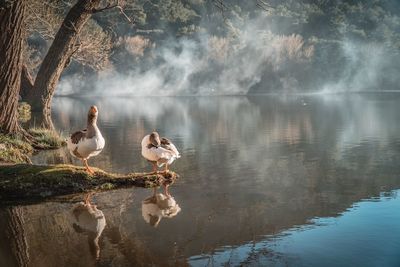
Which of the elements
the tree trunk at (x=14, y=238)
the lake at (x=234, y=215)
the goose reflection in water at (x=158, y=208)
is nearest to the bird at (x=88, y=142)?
the lake at (x=234, y=215)

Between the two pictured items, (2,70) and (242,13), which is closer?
(2,70)

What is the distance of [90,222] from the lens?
7098mm

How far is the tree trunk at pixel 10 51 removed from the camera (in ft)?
33.8

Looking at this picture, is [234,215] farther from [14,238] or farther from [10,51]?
[10,51]

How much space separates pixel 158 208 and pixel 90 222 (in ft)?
3.41

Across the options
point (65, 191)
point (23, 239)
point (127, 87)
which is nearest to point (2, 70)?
point (65, 191)

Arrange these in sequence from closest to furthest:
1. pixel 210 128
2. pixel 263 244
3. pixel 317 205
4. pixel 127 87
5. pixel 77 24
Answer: pixel 263 244 < pixel 317 205 < pixel 77 24 < pixel 210 128 < pixel 127 87

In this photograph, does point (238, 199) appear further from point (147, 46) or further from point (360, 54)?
point (360, 54)

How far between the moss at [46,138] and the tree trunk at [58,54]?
A: 138 cm

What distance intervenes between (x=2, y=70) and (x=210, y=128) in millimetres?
9610

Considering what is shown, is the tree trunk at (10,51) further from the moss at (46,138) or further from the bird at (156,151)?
the bird at (156,151)

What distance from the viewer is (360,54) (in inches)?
2083

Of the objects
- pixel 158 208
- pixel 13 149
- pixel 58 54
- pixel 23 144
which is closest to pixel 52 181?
pixel 158 208

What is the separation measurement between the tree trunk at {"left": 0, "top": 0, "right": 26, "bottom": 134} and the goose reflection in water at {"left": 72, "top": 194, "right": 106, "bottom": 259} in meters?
4.04
